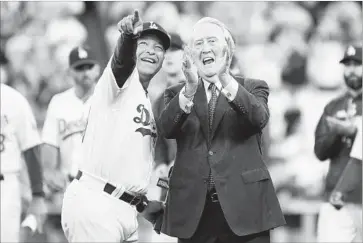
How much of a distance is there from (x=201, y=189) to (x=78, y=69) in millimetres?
4045

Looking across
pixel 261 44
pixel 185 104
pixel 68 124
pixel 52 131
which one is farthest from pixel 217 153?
pixel 261 44

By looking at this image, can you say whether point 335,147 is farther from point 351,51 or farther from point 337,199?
point 351,51

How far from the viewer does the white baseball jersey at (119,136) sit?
5.20 metres

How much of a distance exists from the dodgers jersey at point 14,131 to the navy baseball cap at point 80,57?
1.98 m

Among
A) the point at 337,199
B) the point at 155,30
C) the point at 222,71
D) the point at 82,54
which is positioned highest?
the point at 155,30

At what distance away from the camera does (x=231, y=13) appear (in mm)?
12406

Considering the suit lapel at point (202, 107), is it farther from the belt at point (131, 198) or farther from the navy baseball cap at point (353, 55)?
the navy baseball cap at point (353, 55)

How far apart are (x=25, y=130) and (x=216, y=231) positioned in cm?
232

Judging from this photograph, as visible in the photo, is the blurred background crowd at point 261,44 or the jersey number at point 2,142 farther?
the blurred background crowd at point 261,44

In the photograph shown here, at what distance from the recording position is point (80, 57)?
29.1 ft

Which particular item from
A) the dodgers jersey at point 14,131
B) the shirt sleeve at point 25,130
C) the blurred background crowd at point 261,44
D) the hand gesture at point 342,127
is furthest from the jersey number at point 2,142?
the blurred background crowd at point 261,44

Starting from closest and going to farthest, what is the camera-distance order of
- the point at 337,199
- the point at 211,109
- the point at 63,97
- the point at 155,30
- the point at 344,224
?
the point at 211,109 < the point at 155,30 < the point at 337,199 < the point at 344,224 < the point at 63,97

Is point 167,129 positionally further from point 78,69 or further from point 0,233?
point 78,69

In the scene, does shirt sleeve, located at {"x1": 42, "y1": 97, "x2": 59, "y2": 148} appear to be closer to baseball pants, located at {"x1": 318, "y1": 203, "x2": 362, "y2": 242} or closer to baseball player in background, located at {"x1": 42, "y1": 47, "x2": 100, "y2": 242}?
baseball player in background, located at {"x1": 42, "y1": 47, "x2": 100, "y2": 242}
